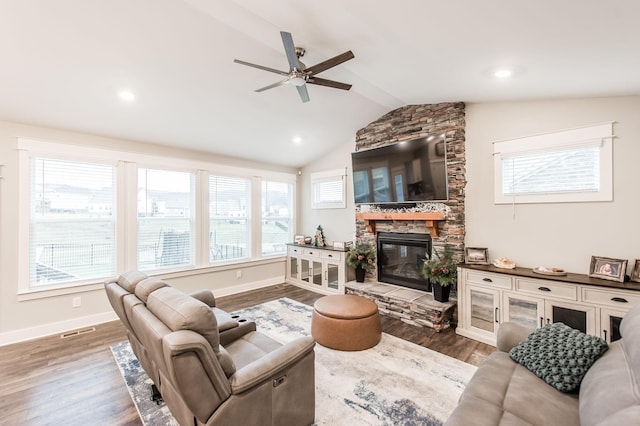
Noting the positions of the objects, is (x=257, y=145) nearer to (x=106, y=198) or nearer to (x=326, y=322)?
(x=106, y=198)

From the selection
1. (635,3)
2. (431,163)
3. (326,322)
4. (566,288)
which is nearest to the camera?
(635,3)

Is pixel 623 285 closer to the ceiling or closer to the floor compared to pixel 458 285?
closer to the ceiling

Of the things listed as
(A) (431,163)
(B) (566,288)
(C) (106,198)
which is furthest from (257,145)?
A: (B) (566,288)

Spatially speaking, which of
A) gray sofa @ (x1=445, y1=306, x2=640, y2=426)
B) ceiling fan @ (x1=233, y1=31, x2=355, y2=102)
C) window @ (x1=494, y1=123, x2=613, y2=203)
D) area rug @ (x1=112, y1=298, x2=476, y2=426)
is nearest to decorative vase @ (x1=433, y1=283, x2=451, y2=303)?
area rug @ (x1=112, y1=298, x2=476, y2=426)

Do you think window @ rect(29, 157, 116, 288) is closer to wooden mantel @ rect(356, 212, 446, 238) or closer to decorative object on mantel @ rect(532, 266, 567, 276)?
wooden mantel @ rect(356, 212, 446, 238)

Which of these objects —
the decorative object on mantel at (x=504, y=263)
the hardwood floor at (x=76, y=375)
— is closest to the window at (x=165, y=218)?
the hardwood floor at (x=76, y=375)

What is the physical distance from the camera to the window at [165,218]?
4.21 meters

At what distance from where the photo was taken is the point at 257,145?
484 centimetres

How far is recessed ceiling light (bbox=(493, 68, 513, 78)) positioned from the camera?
253cm

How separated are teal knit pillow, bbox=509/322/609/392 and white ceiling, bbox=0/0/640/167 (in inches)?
74.8

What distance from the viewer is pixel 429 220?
12.8ft

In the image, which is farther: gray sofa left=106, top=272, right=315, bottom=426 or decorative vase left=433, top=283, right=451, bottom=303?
decorative vase left=433, top=283, right=451, bottom=303

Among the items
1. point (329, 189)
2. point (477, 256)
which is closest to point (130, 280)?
point (477, 256)

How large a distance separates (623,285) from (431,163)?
2214 millimetres
